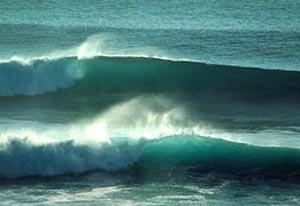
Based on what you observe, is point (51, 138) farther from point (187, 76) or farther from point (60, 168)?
point (187, 76)

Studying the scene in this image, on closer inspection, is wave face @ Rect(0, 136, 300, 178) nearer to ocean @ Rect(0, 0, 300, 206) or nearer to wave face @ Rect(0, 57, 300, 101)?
ocean @ Rect(0, 0, 300, 206)

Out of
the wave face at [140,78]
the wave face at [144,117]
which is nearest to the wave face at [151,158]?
the wave face at [144,117]

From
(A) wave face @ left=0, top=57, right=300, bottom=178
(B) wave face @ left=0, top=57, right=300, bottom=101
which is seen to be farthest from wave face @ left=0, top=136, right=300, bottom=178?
(B) wave face @ left=0, top=57, right=300, bottom=101

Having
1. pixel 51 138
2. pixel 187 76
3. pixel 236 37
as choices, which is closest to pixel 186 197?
pixel 51 138

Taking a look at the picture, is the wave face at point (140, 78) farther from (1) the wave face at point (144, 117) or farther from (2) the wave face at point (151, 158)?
(2) the wave face at point (151, 158)

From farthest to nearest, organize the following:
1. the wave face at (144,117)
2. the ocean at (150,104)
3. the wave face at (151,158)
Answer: the wave face at (144,117) → the wave face at (151,158) → the ocean at (150,104)

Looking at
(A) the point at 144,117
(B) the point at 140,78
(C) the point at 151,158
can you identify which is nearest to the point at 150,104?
(A) the point at 144,117
